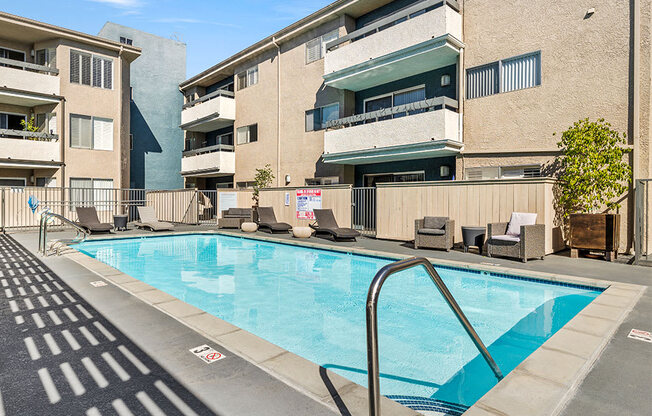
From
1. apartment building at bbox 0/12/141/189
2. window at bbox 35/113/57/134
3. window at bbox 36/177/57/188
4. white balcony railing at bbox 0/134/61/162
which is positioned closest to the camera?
white balcony railing at bbox 0/134/61/162

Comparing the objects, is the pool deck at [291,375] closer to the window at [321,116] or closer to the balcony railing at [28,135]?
the window at [321,116]

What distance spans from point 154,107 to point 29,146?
908 cm

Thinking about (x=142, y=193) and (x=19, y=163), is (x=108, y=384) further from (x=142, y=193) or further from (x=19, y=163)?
(x=142, y=193)

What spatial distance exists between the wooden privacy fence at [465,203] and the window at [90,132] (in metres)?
16.6

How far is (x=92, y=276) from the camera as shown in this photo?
6422mm

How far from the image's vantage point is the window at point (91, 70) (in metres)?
19.9

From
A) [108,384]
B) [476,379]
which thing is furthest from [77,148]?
[476,379]

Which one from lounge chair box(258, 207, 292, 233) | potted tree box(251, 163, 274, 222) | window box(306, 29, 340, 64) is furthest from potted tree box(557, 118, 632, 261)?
potted tree box(251, 163, 274, 222)

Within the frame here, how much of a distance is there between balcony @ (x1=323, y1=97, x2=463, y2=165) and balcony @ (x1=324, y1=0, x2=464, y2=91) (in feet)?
5.71

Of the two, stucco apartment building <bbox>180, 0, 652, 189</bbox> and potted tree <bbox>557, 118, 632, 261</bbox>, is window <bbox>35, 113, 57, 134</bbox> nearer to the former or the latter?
stucco apartment building <bbox>180, 0, 652, 189</bbox>

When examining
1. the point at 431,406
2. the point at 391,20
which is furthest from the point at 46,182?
the point at 431,406

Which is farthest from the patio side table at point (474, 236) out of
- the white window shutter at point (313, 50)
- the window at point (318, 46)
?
the white window shutter at point (313, 50)

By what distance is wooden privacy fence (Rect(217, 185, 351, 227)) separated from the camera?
1459cm

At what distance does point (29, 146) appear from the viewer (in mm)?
18234
